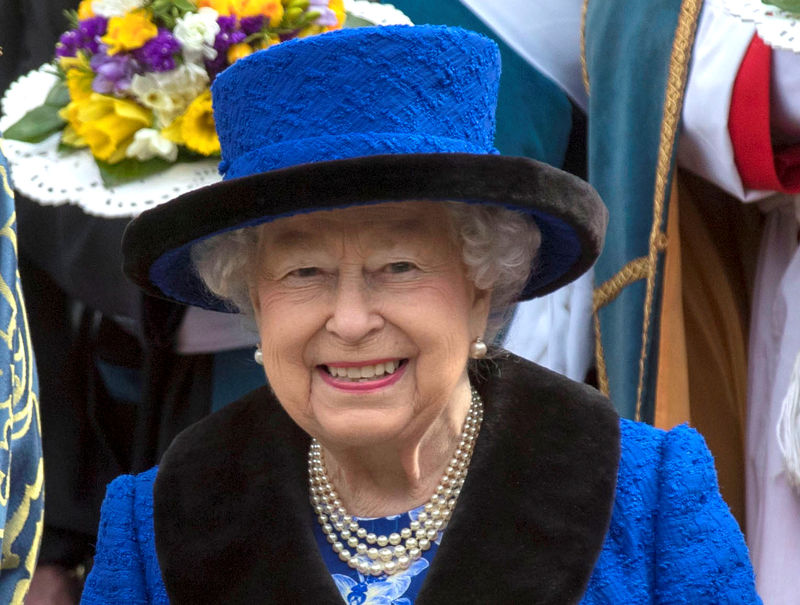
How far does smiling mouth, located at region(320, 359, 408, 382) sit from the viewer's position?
2031mm

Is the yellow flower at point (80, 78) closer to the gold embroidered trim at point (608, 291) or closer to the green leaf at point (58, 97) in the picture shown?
the green leaf at point (58, 97)

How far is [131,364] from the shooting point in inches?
142

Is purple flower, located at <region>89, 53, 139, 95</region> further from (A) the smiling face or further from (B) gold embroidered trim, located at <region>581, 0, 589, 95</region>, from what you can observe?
(B) gold embroidered trim, located at <region>581, 0, 589, 95</region>

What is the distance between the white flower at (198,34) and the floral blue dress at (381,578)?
1301mm

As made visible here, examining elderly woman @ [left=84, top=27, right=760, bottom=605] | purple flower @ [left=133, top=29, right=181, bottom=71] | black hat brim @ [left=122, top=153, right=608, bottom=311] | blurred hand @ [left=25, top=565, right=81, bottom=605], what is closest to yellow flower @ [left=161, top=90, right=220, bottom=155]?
purple flower @ [left=133, top=29, right=181, bottom=71]

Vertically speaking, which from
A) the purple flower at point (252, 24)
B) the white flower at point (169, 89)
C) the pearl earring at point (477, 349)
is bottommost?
Answer: the white flower at point (169, 89)

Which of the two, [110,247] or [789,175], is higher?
[789,175]

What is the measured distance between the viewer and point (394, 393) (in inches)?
80.0

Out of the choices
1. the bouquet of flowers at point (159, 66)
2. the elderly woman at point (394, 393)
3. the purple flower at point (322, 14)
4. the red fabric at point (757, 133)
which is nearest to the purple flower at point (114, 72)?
the bouquet of flowers at point (159, 66)

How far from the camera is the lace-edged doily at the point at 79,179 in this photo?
3055 millimetres

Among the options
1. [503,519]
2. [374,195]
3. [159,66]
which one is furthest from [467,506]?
[159,66]

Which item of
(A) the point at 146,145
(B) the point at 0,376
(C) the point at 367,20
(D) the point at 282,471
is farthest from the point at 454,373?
(C) the point at 367,20

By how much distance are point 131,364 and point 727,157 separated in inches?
66.5

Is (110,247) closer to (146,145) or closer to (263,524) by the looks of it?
(146,145)
